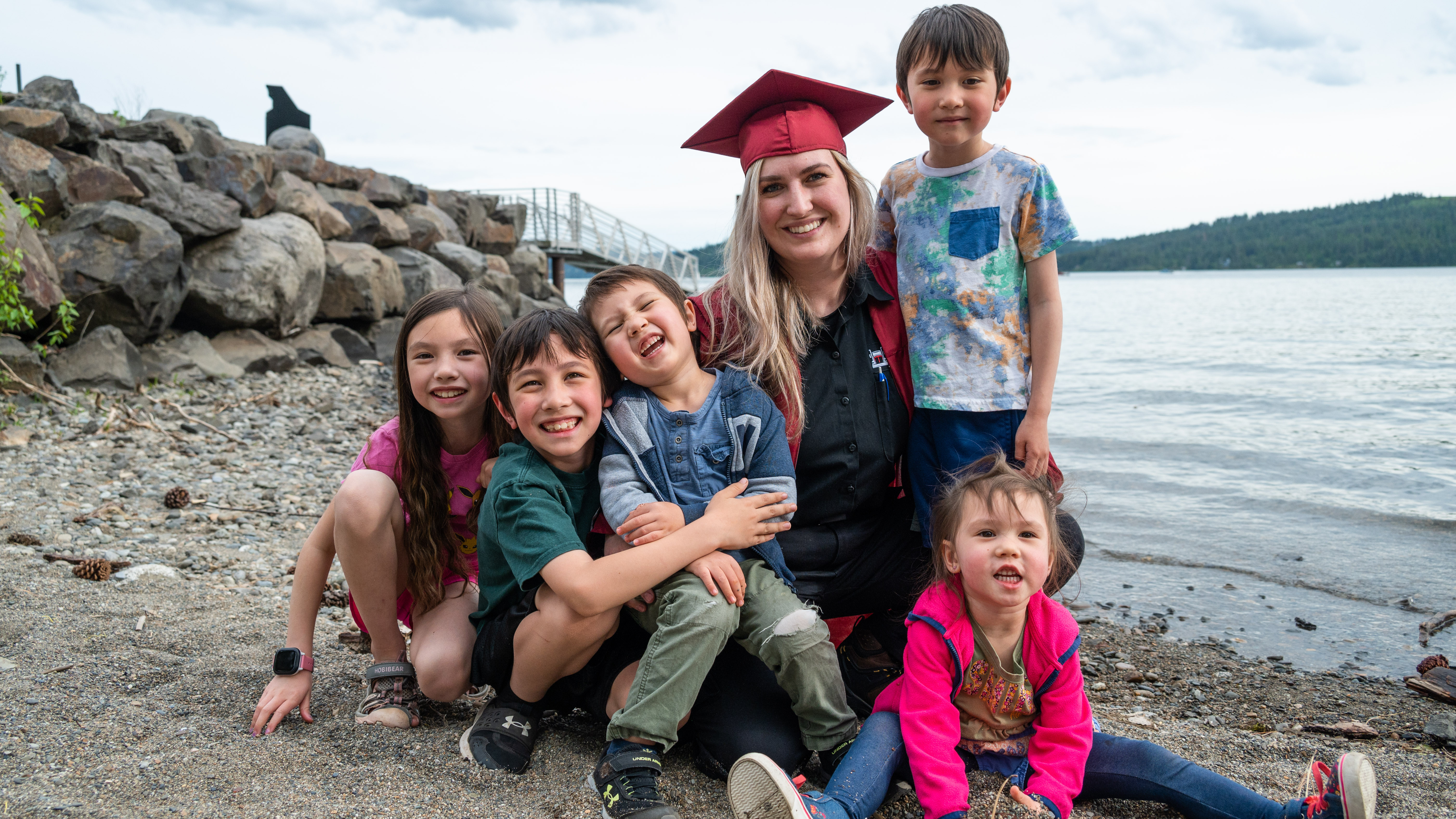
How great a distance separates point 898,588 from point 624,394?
1.07 metres

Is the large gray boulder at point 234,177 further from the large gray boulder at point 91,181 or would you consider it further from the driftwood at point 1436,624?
the driftwood at point 1436,624

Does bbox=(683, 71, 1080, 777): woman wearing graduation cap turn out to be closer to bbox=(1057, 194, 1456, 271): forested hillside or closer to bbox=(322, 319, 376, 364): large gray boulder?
bbox=(322, 319, 376, 364): large gray boulder

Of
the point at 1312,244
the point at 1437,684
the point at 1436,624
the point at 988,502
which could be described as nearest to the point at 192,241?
the point at 988,502

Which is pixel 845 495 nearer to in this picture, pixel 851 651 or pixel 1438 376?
pixel 851 651

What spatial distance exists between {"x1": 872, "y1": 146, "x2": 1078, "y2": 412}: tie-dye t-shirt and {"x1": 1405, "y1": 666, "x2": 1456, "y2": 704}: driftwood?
225 centimetres

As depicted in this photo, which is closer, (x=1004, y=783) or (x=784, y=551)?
(x=1004, y=783)

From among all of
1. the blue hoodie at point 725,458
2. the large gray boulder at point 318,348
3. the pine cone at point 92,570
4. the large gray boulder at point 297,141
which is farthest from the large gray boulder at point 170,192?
the blue hoodie at point 725,458

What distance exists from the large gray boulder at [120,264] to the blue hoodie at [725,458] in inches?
254

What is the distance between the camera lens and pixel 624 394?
2.49 m

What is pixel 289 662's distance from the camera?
2.47 m

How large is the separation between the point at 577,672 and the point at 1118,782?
1405 millimetres

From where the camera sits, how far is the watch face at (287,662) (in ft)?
8.11

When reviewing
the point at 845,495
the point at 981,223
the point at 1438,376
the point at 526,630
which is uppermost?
the point at 981,223

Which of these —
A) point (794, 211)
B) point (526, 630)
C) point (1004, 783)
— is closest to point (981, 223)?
point (794, 211)
